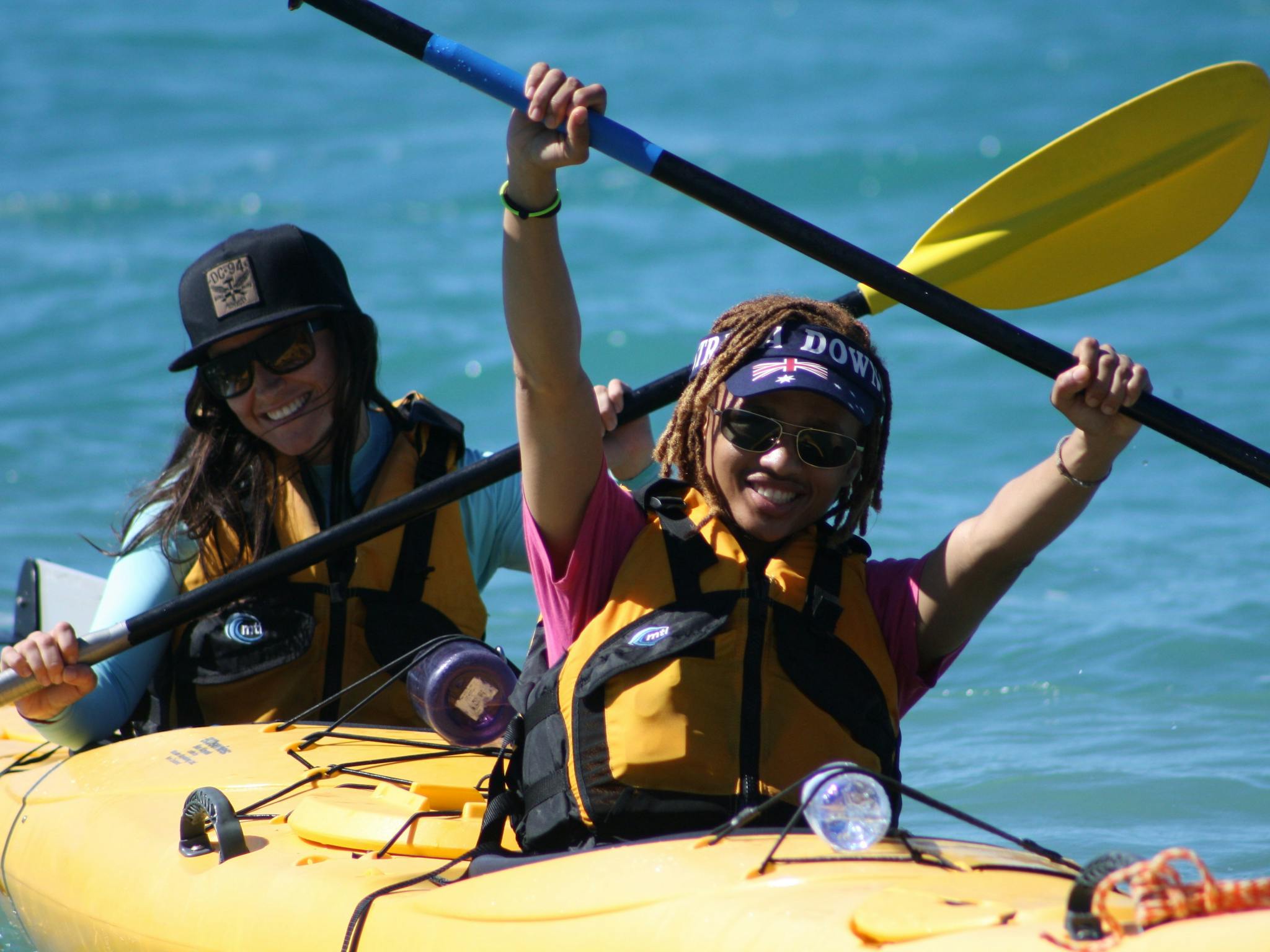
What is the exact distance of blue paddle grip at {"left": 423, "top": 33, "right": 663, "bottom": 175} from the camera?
213 centimetres

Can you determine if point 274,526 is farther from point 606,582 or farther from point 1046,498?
point 1046,498

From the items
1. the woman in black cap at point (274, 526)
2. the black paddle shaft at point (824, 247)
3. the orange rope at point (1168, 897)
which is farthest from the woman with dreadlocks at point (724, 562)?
the woman in black cap at point (274, 526)

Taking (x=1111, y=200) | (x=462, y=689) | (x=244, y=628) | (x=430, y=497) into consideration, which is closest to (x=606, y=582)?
(x=462, y=689)

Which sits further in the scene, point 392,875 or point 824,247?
point 824,247

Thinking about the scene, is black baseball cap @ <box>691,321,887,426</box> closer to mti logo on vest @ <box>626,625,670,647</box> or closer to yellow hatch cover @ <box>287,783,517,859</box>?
mti logo on vest @ <box>626,625,670,647</box>

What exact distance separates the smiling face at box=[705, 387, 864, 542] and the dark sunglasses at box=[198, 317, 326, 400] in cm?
112

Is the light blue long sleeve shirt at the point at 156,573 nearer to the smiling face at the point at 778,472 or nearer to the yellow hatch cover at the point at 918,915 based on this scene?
the smiling face at the point at 778,472

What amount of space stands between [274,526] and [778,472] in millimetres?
1263

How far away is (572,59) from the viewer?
12.1 metres

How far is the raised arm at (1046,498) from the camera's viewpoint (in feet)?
6.63

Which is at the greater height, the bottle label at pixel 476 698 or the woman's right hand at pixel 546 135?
the woman's right hand at pixel 546 135

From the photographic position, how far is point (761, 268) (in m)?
9.12

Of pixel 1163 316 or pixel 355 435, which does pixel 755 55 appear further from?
pixel 355 435

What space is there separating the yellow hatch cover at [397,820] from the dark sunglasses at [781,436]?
26.5 inches
